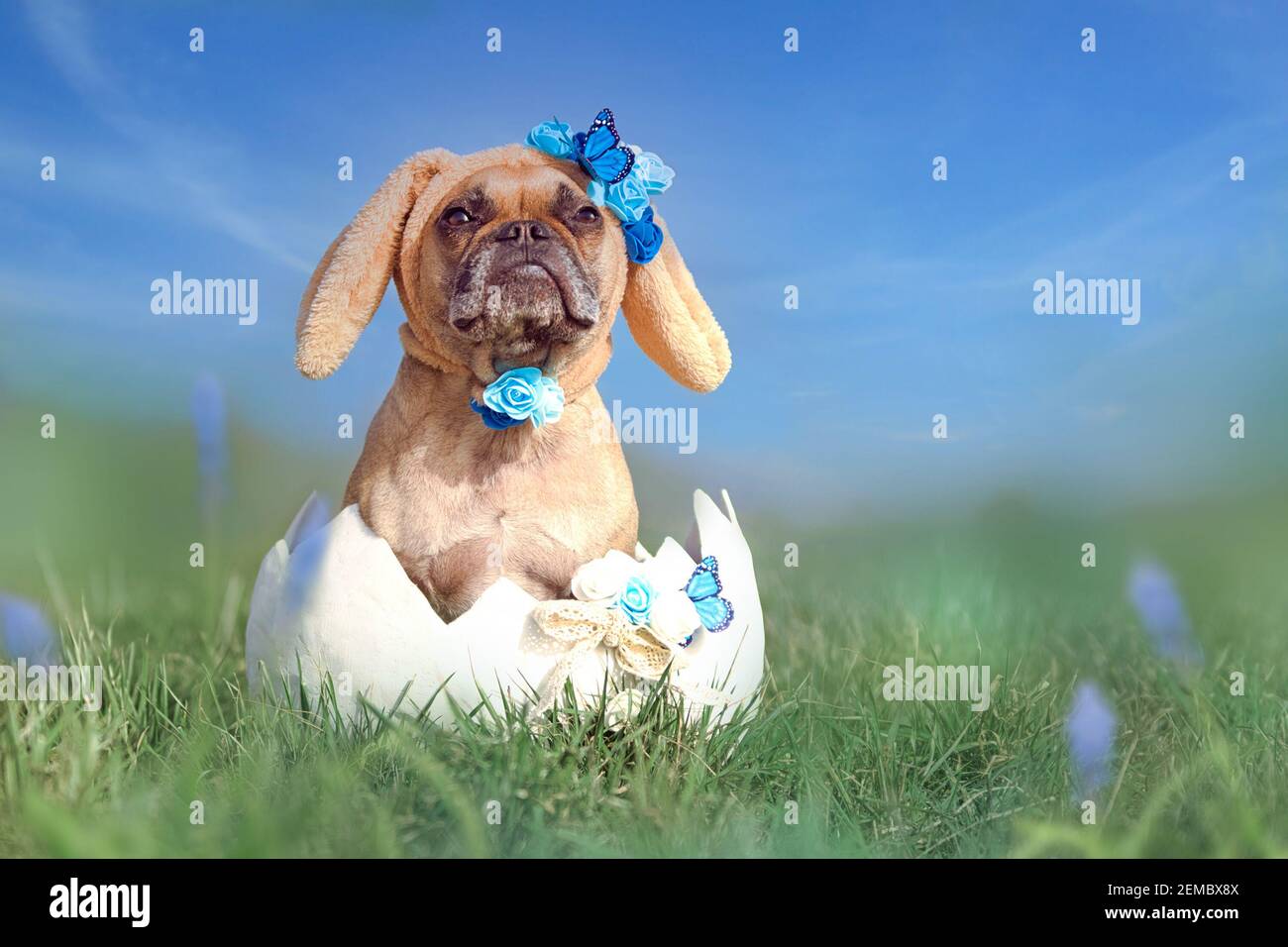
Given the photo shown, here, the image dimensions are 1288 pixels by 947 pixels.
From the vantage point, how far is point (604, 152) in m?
2.31

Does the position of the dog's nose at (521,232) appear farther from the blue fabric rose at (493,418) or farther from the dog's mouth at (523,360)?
the blue fabric rose at (493,418)

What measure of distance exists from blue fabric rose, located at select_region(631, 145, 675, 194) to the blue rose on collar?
1.45 feet

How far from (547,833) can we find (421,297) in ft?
3.35

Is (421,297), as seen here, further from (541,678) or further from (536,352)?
(541,678)

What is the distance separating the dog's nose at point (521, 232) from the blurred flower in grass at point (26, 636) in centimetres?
135

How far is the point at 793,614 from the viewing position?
3477 millimetres

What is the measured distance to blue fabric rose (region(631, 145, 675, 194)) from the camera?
93.5 inches

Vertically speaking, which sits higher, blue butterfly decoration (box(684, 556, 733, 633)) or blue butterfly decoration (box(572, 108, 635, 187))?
blue butterfly decoration (box(572, 108, 635, 187))

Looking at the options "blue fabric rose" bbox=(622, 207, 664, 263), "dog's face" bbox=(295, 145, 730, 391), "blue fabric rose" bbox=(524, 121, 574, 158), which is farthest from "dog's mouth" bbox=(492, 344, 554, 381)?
"blue fabric rose" bbox=(524, 121, 574, 158)

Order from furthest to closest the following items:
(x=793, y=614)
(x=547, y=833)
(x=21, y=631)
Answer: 1. (x=793, y=614)
2. (x=21, y=631)
3. (x=547, y=833)

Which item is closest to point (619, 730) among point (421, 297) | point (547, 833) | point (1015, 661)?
point (547, 833)

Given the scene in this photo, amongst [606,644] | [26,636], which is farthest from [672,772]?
[26,636]

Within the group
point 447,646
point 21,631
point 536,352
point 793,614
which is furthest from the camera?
point 793,614

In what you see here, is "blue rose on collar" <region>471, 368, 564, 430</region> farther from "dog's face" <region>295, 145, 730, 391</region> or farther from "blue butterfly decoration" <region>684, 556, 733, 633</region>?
"blue butterfly decoration" <region>684, 556, 733, 633</region>
